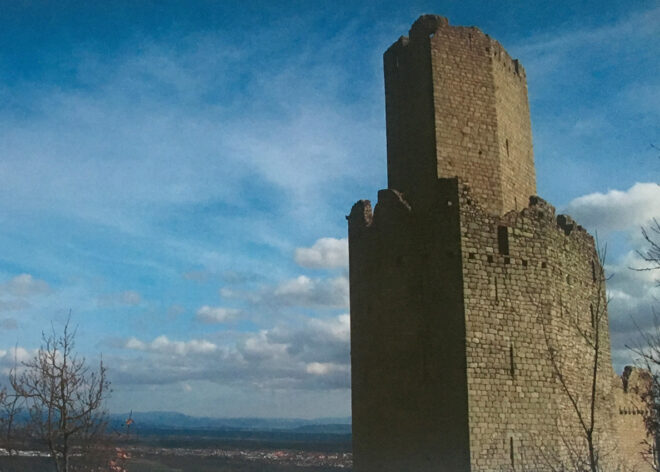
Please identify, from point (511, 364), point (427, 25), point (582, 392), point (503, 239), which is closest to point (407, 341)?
point (511, 364)

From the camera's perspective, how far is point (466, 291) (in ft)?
57.7

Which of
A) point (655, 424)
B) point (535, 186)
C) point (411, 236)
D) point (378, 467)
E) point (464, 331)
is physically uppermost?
point (535, 186)

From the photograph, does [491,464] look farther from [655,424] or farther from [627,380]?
[627,380]

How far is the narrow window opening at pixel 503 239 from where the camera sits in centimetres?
1838

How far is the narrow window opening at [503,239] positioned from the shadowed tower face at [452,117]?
128cm

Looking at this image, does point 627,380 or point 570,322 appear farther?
point 627,380

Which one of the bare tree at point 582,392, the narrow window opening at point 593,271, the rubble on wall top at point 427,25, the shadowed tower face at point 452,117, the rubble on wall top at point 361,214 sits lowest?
the bare tree at point 582,392

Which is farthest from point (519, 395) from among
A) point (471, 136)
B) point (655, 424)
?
point (471, 136)

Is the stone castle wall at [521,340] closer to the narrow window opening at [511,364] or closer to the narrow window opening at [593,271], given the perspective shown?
the narrow window opening at [511,364]

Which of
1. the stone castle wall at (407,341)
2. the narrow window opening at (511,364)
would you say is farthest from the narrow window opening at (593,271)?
the stone castle wall at (407,341)

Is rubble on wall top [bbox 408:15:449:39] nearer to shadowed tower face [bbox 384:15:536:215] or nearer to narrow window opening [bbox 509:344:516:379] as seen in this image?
shadowed tower face [bbox 384:15:536:215]

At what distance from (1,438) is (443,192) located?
44.2 feet

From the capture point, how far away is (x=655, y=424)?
16.4 metres

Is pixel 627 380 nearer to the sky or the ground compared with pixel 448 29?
nearer to the ground
